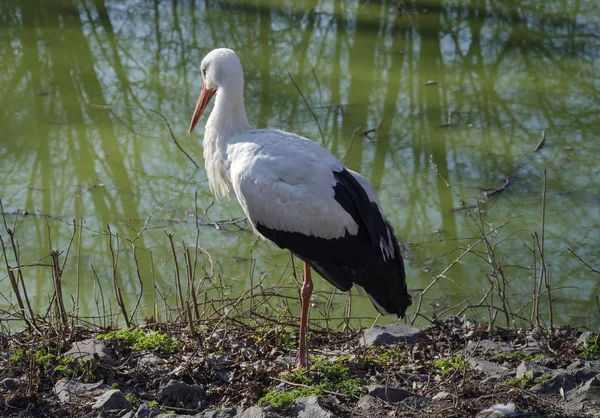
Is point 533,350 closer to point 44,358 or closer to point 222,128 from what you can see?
point 222,128

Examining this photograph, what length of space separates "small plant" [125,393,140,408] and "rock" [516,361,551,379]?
1.70 meters

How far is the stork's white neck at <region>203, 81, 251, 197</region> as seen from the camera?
4.62 metres

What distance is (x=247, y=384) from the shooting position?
12.9 feet

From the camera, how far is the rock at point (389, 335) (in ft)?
14.8

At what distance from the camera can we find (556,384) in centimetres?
381

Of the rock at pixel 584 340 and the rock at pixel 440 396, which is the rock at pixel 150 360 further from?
the rock at pixel 584 340

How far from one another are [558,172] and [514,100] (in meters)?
1.78

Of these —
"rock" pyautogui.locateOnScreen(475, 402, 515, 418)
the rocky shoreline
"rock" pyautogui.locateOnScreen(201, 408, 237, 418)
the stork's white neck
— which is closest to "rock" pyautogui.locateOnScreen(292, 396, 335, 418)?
the rocky shoreline

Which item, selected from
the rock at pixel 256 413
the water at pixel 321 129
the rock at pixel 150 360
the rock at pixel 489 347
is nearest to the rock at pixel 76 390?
the rock at pixel 150 360

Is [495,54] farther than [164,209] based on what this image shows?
Yes

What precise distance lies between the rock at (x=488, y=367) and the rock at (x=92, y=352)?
1717mm

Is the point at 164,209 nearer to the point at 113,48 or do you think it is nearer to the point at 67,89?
the point at 67,89

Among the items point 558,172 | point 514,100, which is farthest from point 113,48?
point 558,172

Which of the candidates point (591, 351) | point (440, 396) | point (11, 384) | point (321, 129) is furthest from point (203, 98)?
point (321, 129)
